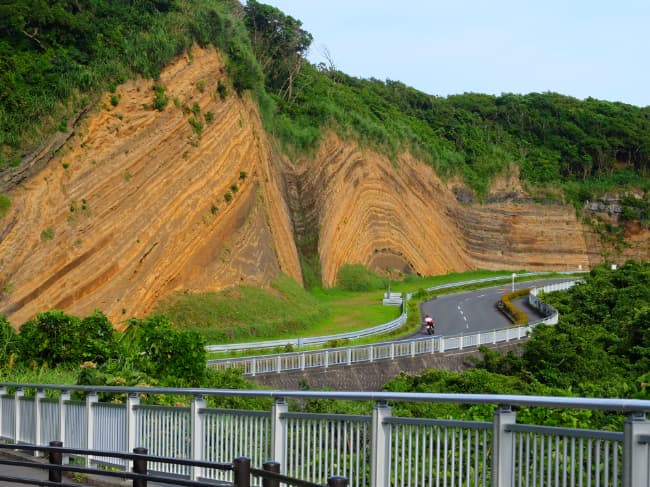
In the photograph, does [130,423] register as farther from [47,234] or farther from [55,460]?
[47,234]

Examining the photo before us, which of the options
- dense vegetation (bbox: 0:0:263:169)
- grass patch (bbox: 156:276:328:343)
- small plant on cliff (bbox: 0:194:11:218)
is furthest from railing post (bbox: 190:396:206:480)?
grass patch (bbox: 156:276:328:343)

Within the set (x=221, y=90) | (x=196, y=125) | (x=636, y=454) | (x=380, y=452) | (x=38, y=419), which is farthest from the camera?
(x=221, y=90)

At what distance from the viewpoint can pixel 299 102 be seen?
76.2m

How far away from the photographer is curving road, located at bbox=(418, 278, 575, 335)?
164ft

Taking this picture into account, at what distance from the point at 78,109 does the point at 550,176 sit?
70.3 meters

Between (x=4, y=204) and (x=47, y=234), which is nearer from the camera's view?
(x=4, y=204)

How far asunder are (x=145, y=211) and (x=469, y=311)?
23117mm

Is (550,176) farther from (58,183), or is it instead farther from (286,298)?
(58,183)

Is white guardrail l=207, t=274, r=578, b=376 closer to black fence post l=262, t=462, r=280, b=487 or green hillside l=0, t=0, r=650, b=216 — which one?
green hillside l=0, t=0, r=650, b=216

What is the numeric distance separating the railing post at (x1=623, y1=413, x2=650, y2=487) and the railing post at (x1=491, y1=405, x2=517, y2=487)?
44.6 inches

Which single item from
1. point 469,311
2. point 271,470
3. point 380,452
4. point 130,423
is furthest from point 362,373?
point 271,470

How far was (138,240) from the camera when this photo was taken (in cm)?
4166

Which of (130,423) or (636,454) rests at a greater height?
(636,454)

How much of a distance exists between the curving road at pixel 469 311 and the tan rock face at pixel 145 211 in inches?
391
